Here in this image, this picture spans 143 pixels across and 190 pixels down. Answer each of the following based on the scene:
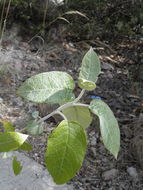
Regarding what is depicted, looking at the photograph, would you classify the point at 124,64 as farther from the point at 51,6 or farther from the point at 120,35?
the point at 51,6

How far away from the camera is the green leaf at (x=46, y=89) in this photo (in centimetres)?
51

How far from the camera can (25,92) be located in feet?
1.69

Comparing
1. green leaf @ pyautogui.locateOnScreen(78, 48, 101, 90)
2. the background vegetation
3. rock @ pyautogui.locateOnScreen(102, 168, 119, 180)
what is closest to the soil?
rock @ pyautogui.locateOnScreen(102, 168, 119, 180)

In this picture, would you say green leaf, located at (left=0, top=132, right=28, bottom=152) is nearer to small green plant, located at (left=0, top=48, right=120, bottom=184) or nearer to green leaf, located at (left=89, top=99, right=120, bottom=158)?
small green plant, located at (left=0, top=48, right=120, bottom=184)

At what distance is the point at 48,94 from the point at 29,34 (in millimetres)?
2912

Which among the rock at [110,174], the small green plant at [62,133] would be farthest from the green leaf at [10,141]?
the rock at [110,174]

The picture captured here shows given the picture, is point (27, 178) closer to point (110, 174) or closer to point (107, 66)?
point (110, 174)

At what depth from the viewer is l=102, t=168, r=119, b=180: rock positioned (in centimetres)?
200

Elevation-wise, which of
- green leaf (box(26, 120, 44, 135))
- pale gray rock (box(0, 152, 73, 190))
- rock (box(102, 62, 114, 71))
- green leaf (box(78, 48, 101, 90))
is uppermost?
green leaf (box(78, 48, 101, 90))

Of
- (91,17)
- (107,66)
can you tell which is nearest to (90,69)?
(107,66)

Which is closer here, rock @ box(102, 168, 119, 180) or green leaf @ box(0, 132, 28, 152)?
green leaf @ box(0, 132, 28, 152)

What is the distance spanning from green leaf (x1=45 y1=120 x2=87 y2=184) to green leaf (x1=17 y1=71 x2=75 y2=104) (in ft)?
0.18

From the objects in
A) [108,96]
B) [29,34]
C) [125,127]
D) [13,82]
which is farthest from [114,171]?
[29,34]

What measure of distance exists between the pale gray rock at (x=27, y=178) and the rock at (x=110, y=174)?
0.25 meters
